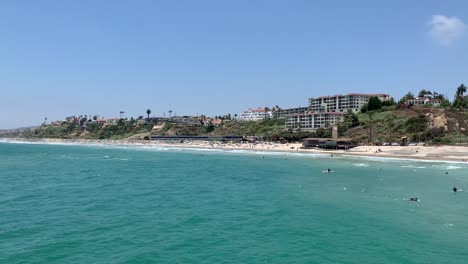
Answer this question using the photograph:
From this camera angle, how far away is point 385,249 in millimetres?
23062

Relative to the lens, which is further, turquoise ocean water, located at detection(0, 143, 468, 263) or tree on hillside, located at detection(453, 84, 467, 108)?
tree on hillside, located at detection(453, 84, 467, 108)

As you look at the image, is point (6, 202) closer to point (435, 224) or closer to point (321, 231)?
point (321, 231)

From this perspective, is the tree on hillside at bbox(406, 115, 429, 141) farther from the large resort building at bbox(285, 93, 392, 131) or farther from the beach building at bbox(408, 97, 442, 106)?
the beach building at bbox(408, 97, 442, 106)

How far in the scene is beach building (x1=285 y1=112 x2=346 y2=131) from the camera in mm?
174625

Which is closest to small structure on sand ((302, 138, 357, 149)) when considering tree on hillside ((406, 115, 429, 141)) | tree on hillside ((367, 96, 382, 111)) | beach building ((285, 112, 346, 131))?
tree on hillside ((406, 115, 429, 141))

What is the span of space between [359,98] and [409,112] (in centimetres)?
5126

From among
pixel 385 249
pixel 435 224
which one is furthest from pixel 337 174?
pixel 385 249

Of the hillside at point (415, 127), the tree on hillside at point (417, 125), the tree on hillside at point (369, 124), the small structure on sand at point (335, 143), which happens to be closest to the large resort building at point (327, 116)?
the tree on hillside at point (369, 124)

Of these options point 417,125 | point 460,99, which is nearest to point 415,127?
point 417,125

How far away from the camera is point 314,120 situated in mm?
180125

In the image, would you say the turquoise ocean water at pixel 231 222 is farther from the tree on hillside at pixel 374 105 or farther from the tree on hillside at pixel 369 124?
the tree on hillside at pixel 374 105

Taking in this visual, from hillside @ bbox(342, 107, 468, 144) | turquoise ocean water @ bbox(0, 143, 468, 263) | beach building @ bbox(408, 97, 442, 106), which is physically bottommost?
turquoise ocean water @ bbox(0, 143, 468, 263)

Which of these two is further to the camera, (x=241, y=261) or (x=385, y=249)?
(x=385, y=249)

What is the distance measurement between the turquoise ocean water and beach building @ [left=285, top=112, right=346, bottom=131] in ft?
408
